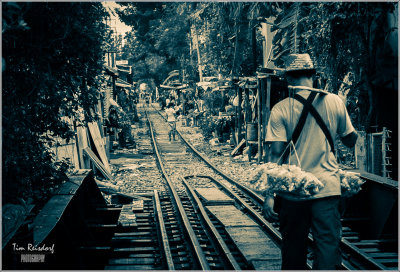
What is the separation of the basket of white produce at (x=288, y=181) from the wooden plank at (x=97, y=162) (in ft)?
32.3

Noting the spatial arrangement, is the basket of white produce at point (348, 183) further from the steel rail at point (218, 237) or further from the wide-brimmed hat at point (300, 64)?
the steel rail at point (218, 237)

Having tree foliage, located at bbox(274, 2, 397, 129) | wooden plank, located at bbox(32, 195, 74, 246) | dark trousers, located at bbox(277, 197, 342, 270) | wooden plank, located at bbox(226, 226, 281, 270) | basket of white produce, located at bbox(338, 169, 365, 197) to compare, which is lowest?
wooden plank, located at bbox(226, 226, 281, 270)

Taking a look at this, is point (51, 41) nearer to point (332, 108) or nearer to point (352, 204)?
point (332, 108)

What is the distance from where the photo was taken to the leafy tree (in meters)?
5.55

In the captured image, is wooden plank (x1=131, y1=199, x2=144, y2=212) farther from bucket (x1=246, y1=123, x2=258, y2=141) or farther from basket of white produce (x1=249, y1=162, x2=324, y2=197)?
bucket (x1=246, y1=123, x2=258, y2=141)

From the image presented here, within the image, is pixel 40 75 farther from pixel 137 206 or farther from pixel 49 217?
pixel 137 206

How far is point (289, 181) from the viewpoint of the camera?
11.5ft

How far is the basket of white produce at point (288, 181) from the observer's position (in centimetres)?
348

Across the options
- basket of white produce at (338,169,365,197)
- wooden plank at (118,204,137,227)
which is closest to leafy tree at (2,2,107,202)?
wooden plank at (118,204,137,227)

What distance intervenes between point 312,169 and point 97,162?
422 inches

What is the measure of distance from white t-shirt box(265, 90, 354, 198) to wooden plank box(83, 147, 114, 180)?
32.6 ft

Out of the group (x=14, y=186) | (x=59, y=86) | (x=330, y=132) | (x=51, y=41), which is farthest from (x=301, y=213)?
(x=59, y=86)

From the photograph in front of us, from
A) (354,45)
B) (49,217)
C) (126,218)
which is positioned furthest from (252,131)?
(49,217)

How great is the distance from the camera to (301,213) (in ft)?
11.8
